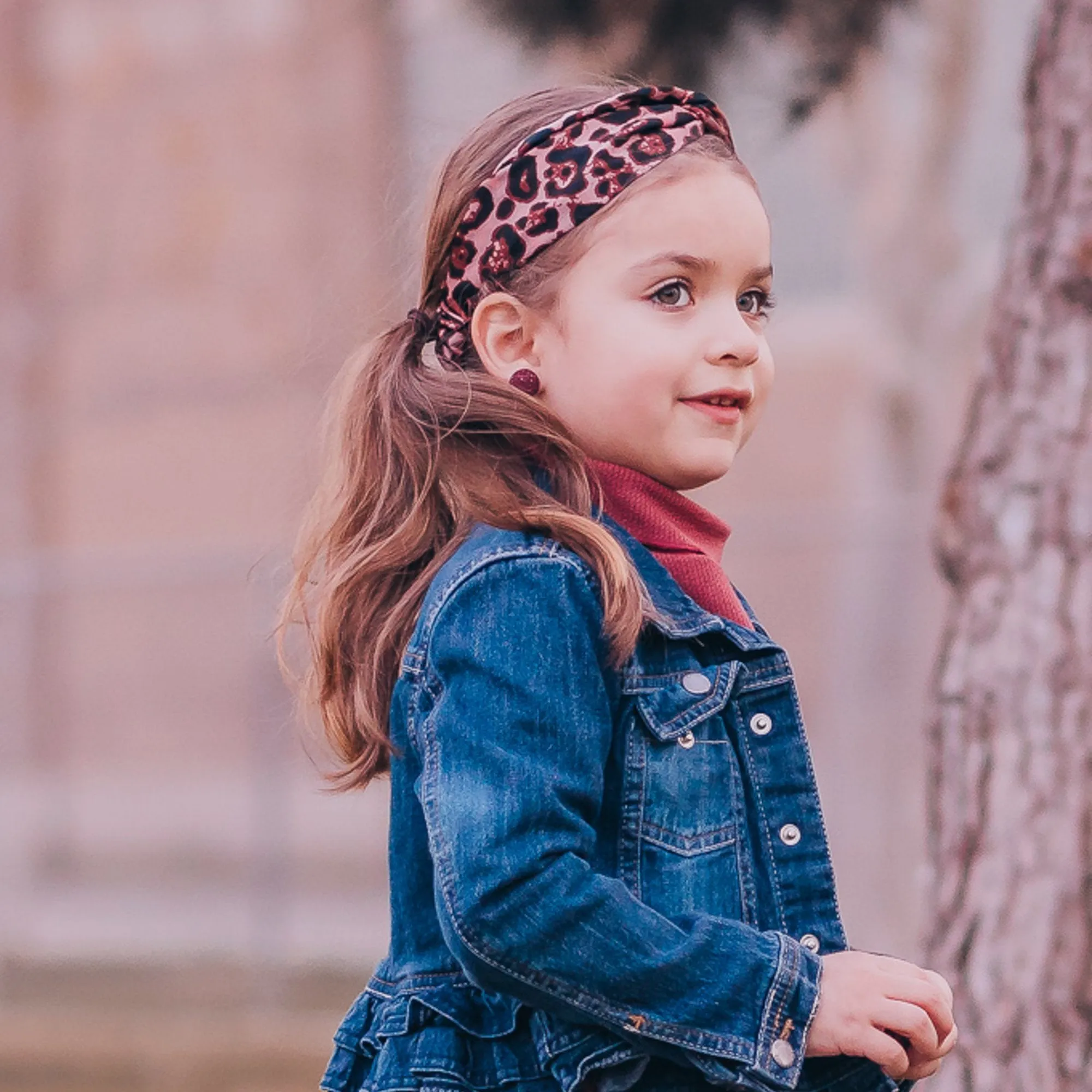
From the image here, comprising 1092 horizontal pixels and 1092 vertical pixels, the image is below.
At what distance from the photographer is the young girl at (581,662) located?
1.58 meters

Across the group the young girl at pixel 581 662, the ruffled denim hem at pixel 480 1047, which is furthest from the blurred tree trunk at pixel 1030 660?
the ruffled denim hem at pixel 480 1047

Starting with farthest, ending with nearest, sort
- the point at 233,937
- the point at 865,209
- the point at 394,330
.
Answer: the point at 865,209, the point at 233,937, the point at 394,330

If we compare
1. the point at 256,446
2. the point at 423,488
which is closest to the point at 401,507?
the point at 423,488

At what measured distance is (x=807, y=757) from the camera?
1786 mm

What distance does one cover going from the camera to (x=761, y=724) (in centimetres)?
176

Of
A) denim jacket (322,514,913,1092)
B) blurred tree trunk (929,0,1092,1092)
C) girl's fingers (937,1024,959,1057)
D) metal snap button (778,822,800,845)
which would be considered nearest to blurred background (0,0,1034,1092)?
blurred tree trunk (929,0,1092,1092)

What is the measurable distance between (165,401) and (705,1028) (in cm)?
910

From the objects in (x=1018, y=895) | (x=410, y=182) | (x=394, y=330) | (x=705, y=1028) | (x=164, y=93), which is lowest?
(x=1018, y=895)

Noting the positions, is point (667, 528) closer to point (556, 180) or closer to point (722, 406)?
point (722, 406)

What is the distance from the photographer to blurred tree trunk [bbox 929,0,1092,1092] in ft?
9.01

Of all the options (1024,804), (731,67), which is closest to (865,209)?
A: (731,67)

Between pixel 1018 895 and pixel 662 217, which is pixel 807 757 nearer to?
pixel 662 217

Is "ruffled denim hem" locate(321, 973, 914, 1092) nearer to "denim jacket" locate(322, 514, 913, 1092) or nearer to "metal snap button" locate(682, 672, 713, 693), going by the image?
"denim jacket" locate(322, 514, 913, 1092)

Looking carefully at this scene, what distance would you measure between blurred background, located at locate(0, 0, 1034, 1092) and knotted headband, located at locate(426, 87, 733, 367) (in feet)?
2.56
